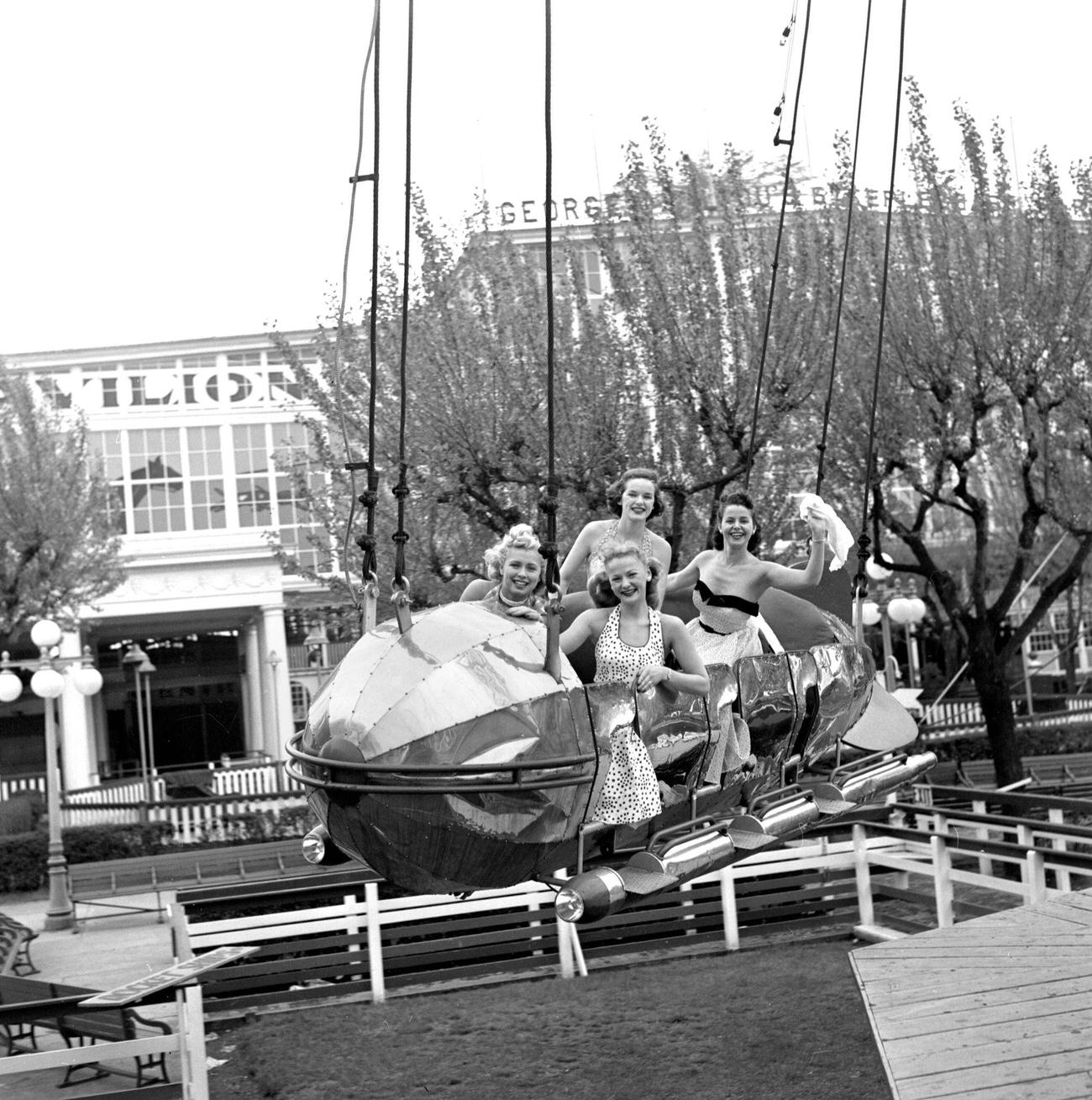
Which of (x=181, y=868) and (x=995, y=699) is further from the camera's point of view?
(x=181, y=868)

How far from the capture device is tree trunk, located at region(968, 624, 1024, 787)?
21906 millimetres

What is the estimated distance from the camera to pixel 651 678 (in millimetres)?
5383

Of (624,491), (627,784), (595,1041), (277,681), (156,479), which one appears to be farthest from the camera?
(156,479)

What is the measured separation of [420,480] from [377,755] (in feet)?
48.7

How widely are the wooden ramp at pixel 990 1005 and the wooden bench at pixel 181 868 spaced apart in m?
16.8

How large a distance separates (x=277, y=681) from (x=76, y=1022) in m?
29.4

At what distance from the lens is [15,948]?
17.2 m

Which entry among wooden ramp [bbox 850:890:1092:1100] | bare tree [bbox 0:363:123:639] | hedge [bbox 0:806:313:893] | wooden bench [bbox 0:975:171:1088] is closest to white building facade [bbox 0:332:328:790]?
bare tree [bbox 0:363:123:639]

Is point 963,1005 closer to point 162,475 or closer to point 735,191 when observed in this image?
point 735,191

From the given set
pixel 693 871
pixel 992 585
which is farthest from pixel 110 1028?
pixel 992 585

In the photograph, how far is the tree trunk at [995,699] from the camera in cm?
2191

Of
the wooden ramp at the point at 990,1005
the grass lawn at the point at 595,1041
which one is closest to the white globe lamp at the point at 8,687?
the grass lawn at the point at 595,1041

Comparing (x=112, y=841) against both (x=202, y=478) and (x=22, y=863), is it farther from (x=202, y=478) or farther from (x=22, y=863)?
(x=202, y=478)

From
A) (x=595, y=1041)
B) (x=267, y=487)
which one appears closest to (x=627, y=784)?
(x=595, y=1041)
